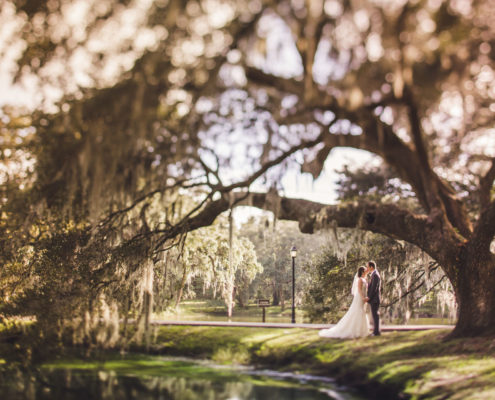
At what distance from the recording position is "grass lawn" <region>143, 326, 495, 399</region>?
9.19m

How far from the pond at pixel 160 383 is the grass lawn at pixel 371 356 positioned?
59cm

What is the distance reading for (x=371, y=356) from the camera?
11625 millimetres

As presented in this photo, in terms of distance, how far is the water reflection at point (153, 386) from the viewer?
32.7 feet

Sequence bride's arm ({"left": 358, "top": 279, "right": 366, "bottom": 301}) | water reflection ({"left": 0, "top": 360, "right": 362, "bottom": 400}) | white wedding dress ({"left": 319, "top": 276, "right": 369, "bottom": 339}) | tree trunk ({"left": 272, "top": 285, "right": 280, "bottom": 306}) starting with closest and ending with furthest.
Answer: water reflection ({"left": 0, "top": 360, "right": 362, "bottom": 400}), white wedding dress ({"left": 319, "top": 276, "right": 369, "bottom": 339}), bride's arm ({"left": 358, "top": 279, "right": 366, "bottom": 301}), tree trunk ({"left": 272, "top": 285, "right": 280, "bottom": 306})

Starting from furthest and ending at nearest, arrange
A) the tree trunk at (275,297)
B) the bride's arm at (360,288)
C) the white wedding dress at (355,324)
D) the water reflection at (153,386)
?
1. the tree trunk at (275,297)
2. the bride's arm at (360,288)
3. the white wedding dress at (355,324)
4. the water reflection at (153,386)

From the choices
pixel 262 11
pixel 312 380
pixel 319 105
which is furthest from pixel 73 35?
pixel 312 380

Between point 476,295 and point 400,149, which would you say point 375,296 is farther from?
point 400,149

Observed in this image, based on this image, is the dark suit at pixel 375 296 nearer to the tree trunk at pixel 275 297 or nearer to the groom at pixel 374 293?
the groom at pixel 374 293

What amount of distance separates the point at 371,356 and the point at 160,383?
433cm

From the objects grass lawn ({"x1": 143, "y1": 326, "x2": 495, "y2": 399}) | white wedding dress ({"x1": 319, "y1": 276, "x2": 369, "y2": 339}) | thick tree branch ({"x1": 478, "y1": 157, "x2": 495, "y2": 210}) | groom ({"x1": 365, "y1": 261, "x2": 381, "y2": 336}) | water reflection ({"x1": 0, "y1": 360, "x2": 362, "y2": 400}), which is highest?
thick tree branch ({"x1": 478, "y1": 157, "x2": 495, "y2": 210})

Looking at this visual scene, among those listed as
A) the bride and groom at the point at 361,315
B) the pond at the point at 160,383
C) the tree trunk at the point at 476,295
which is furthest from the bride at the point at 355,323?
the tree trunk at the point at 476,295

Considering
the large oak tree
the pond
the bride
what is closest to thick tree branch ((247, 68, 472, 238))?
the large oak tree

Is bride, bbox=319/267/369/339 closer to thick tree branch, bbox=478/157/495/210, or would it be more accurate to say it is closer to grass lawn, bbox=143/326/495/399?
grass lawn, bbox=143/326/495/399

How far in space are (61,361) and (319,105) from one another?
8716 mm
